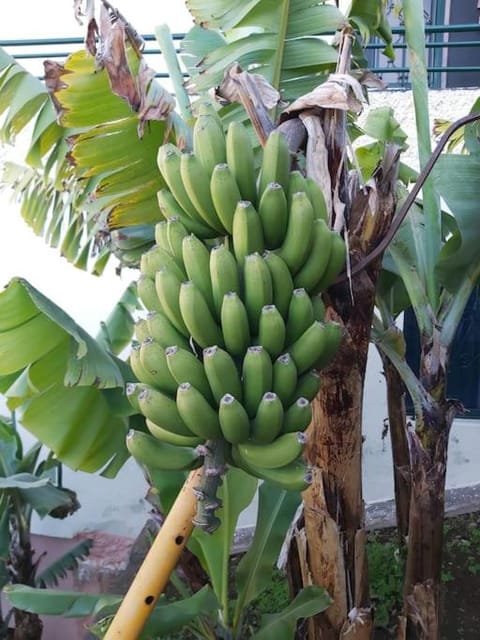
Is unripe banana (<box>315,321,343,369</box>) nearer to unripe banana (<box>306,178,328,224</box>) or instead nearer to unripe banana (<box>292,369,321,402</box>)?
unripe banana (<box>292,369,321,402</box>)

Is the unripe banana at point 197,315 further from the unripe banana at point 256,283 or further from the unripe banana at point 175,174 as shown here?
the unripe banana at point 175,174

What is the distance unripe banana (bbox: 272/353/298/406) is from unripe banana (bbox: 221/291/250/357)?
0.05 m

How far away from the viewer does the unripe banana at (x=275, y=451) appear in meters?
0.74

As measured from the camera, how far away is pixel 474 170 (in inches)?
54.8

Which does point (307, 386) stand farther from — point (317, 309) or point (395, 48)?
point (395, 48)

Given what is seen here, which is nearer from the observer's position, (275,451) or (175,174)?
(275,451)

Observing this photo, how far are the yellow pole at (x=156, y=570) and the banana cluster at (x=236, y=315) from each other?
0.06 metres

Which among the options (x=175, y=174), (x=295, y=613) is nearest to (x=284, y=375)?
(x=175, y=174)

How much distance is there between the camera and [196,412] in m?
0.74

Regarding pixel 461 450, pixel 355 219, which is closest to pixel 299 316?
pixel 355 219

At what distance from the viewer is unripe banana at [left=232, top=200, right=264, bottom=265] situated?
790 millimetres

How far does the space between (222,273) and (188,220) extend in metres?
0.17

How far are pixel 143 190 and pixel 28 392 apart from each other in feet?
1.95

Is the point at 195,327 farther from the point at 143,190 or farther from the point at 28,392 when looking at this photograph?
the point at 28,392
